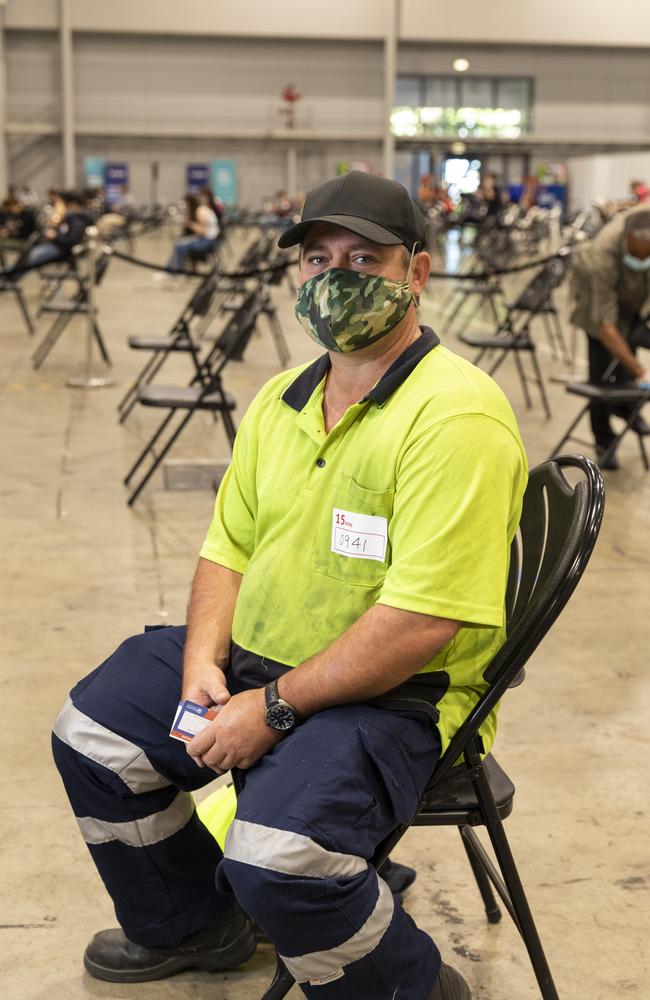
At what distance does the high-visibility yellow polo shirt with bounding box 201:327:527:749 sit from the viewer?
1.68 meters

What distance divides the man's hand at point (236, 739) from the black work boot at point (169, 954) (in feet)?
1.50

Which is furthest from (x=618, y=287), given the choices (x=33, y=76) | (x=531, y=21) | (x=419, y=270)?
(x=531, y=21)

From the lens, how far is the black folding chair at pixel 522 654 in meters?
1.69

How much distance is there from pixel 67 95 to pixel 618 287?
90.0 feet

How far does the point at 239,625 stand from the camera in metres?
1.92

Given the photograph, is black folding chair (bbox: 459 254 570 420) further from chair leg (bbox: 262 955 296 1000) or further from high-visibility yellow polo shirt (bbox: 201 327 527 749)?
chair leg (bbox: 262 955 296 1000)

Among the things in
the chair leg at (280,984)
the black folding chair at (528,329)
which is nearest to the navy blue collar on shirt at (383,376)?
the chair leg at (280,984)

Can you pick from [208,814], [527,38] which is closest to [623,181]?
[527,38]

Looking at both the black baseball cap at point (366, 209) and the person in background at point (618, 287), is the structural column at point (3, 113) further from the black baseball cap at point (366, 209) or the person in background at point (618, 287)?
the black baseball cap at point (366, 209)

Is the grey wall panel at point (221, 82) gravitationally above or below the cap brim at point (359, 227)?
above

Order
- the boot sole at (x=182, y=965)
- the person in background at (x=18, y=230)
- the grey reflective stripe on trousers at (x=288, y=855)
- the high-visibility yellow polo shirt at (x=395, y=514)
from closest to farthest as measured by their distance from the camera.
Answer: the grey reflective stripe on trousers at (x=288, y=855) → the high-visibility yellow polo shirt at (x=395, y=514) → the boot sole at (x=182, y=965) → the person in background at (x=18, y=230)

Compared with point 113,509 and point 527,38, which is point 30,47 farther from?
point 113,509

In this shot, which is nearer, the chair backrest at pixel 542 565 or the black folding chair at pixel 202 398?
the chair backrest at pixel 542 565

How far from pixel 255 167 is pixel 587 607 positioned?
30021 mm
